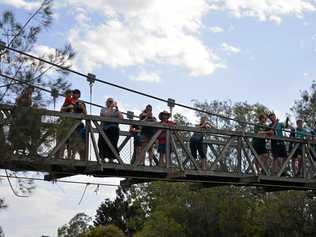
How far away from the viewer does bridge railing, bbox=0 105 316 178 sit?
9.90 m

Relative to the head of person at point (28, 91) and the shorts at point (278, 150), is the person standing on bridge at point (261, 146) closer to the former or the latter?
the shorts at point (278, 150)

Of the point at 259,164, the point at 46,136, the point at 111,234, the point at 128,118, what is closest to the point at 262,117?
the point at 259,164

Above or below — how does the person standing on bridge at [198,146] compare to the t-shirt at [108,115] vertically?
below

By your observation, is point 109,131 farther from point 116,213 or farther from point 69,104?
point 116,213

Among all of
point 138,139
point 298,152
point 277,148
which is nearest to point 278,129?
point 277,148

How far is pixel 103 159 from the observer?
46.4 ft

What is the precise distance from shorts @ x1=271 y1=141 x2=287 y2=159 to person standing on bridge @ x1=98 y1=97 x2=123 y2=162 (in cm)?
459

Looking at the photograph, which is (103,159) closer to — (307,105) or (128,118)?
(128,118)

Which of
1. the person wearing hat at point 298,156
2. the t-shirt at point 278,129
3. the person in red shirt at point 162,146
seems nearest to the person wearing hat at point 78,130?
the person in red shirt at point 162,146

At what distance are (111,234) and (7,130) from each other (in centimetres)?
1896

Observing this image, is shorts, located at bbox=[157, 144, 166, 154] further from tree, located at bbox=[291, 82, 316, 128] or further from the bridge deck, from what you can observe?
tree, located at bbox=[291, 82, 316, 128]

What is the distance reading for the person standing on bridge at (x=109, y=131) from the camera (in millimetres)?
14130

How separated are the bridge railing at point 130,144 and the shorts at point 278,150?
0.58ft

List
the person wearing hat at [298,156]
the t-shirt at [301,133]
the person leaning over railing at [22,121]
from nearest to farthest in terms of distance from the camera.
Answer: the person leaning over railing at [22,121] → the t-shirt at [301,133] → the person wearing hat at [298,156]
